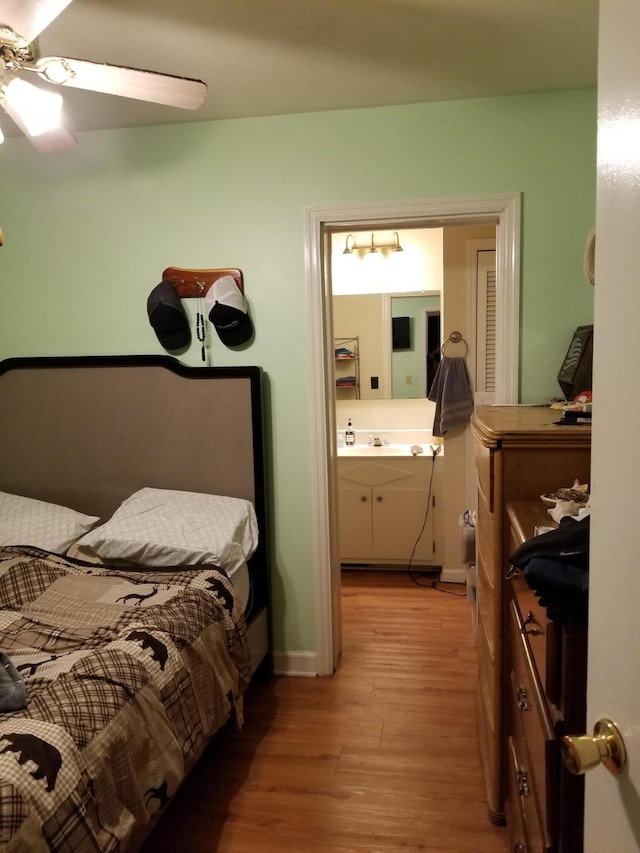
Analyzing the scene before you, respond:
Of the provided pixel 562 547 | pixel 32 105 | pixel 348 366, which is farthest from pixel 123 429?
pixel 562 547

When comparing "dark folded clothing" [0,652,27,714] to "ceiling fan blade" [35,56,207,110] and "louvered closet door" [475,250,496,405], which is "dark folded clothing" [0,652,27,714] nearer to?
"ceiling fan blade" [35,56,207,110]

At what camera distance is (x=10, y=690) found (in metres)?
1.39

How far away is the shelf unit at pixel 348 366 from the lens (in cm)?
428

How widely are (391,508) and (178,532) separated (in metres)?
1.83

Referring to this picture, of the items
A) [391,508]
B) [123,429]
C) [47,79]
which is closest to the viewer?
[47,79]

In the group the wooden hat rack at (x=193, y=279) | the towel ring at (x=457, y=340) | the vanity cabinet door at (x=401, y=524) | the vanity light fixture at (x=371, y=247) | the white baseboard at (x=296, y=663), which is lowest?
the white baseboard at (x=296, y=663)

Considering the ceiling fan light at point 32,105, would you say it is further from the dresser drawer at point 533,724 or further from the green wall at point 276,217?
the dresser drawer at point 533,724

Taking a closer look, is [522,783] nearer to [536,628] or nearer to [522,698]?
[522,698]

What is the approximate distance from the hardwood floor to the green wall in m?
0.36

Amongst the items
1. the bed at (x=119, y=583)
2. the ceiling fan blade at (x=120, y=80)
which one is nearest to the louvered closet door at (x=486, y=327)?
the bed at (x=119, y=583)

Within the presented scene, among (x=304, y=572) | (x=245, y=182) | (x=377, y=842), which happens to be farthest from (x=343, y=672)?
(x=245, y=182)

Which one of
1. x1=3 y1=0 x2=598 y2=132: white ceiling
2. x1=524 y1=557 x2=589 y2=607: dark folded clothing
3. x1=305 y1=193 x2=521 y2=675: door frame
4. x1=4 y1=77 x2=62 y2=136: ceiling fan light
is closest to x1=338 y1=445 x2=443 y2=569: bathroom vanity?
x1=305 y1=193 x2=521 y2=675: door frame

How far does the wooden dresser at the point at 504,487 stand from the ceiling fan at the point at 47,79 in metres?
1.31

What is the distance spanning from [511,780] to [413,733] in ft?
2.58
